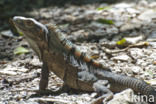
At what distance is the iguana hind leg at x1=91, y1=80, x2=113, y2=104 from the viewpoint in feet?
11.1

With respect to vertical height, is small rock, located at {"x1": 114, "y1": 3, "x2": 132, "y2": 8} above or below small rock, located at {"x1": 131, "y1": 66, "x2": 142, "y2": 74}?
above

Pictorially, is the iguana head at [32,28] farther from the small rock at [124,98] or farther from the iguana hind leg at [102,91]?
the small rock at [124,98]

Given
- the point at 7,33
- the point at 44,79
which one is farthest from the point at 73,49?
the point at 7,33

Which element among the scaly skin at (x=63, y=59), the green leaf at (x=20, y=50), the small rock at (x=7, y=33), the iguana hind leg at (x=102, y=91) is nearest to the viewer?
the iguana hind leg at (x=102, y=91)

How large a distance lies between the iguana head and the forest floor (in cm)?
86

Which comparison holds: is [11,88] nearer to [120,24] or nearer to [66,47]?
[66,47]

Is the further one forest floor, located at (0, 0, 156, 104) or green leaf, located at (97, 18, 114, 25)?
green leaf, located at (97, 18, 114, 25)

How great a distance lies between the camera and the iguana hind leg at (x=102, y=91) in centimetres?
339

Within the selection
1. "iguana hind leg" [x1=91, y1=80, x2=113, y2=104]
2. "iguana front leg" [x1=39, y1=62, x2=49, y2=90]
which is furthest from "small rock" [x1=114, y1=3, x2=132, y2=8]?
"iguana hind leg" [x1=91, y1=80, x2=113, y2=104]

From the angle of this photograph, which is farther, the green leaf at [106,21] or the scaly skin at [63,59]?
the green leaf at [106,21]

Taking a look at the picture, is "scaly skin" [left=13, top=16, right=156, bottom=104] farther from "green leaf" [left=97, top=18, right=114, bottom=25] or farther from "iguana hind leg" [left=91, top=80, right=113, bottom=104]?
"green leaf" [left=97, top=18, right=114, bottom=25]

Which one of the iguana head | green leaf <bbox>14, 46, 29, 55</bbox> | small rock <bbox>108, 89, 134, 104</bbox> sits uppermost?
the iguana head

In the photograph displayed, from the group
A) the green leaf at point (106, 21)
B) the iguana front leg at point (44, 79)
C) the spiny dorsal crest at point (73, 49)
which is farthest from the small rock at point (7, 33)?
the spiny dorsal crest at point (73, 49)

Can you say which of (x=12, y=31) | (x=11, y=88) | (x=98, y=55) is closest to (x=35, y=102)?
(x=11, y=88)
